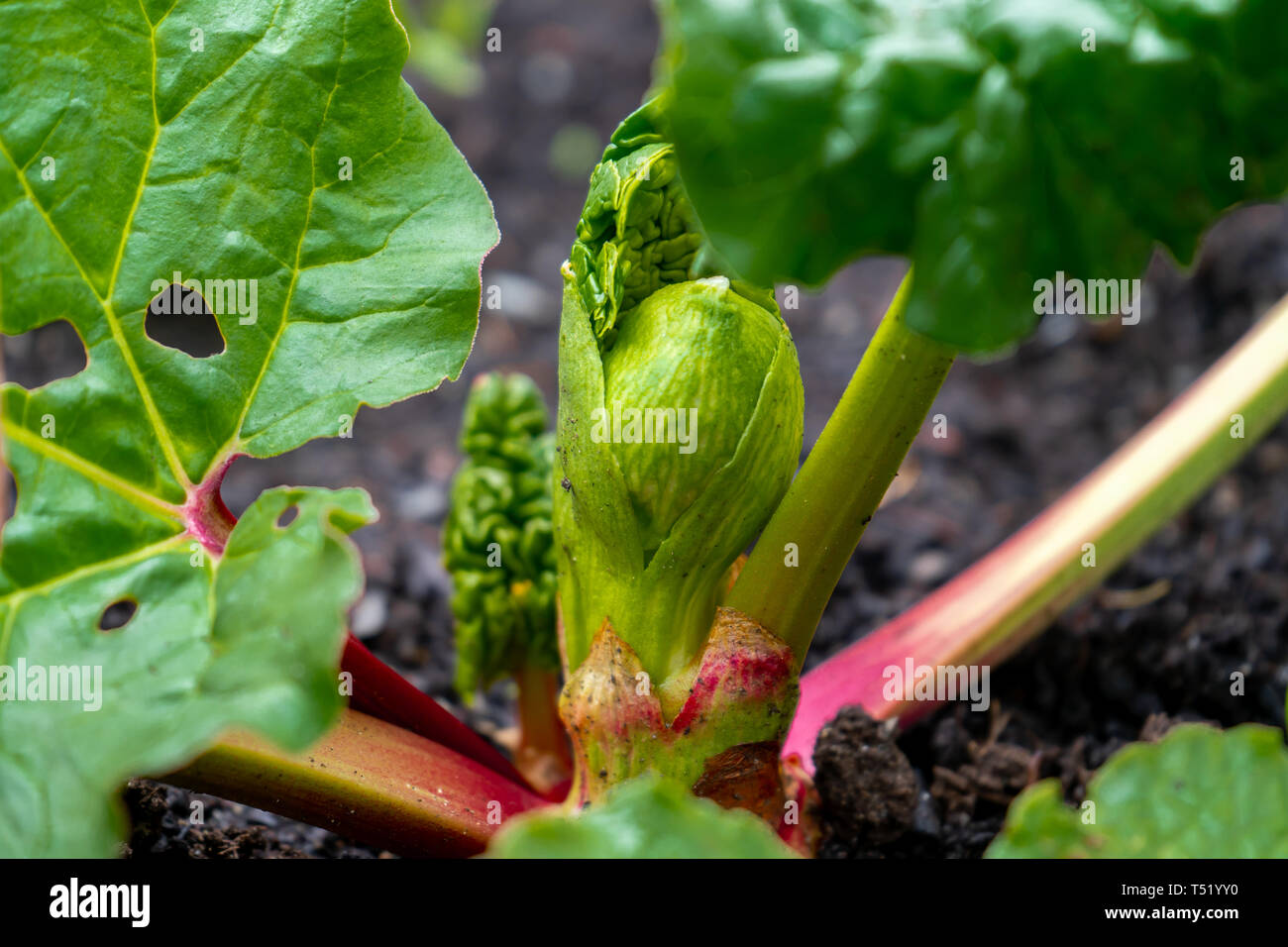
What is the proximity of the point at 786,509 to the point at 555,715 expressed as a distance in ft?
2.00

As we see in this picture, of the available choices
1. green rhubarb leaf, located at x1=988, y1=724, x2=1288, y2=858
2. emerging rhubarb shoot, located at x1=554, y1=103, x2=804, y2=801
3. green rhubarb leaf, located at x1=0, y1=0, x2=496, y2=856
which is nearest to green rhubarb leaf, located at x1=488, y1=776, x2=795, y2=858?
green rhubarb leaf, located at x1=988, y1=724, x2=1288, y2=858

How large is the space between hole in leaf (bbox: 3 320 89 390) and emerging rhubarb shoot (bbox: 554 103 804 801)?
2.10 m

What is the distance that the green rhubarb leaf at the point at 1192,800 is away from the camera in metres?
0.83

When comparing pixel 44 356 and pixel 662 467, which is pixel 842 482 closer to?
pixel 662 467

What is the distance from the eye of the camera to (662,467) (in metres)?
1.08

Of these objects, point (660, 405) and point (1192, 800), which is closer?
point (1192, 800)

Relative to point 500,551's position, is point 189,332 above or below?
above

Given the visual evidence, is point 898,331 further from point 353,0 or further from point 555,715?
point 555,715

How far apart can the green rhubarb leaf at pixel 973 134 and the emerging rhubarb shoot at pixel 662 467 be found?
0.72 feet

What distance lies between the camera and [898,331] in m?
1.02

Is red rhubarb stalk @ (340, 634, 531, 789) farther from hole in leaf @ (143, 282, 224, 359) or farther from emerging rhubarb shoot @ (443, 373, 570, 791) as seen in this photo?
hole in leaf @ (143, 282, 224, 359)

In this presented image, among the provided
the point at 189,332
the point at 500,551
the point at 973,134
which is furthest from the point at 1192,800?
the point at 189,332

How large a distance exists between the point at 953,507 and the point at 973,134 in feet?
5.29

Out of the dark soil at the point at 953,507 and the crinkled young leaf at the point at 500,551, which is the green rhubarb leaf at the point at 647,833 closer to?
the dark soil at the point at 953,507
